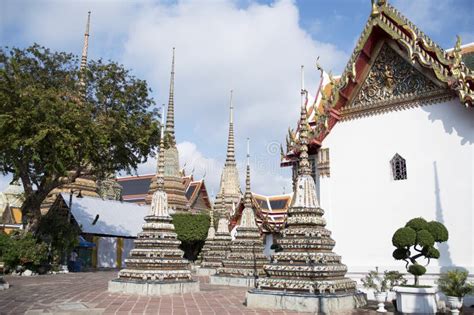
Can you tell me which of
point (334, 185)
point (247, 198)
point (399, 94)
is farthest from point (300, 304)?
point (247, 198)

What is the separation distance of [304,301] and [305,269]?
0.66 meters

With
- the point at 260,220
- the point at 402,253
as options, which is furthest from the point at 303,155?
the point at 260,220

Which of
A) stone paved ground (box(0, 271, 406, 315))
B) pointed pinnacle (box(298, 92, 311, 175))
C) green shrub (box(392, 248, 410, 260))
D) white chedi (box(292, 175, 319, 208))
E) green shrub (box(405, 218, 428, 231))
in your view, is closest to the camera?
stone paved ground (box(0, 271, 406, 315))

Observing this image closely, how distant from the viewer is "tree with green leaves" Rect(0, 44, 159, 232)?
16562mm

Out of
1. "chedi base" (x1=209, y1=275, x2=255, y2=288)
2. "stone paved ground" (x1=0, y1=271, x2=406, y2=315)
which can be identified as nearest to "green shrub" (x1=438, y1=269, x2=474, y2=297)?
"stone paved ground" (x1=0, y1=271, x2=406, y2=315)

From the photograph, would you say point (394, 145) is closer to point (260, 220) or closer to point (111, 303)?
point (111, 303)

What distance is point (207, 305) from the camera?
951cm

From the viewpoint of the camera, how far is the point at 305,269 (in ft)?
29.5

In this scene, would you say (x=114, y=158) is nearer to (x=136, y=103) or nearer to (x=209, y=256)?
(x=136, y=103)

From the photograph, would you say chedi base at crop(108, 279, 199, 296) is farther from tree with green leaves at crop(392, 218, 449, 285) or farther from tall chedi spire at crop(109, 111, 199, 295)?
tree with green leaves at crop(392, 218, 449, 285)

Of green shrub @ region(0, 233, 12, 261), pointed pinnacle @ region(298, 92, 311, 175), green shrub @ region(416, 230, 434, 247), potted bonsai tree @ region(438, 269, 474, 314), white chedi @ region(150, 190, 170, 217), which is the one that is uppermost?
pointed pinnacle @ region(298, 92, 311, 175)

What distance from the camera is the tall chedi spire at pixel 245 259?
15677 millimetres

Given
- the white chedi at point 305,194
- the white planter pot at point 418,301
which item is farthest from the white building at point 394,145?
the white chedi at point 305,194

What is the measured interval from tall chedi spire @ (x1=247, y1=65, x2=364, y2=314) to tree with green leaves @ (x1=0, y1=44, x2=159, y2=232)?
10530 mm
